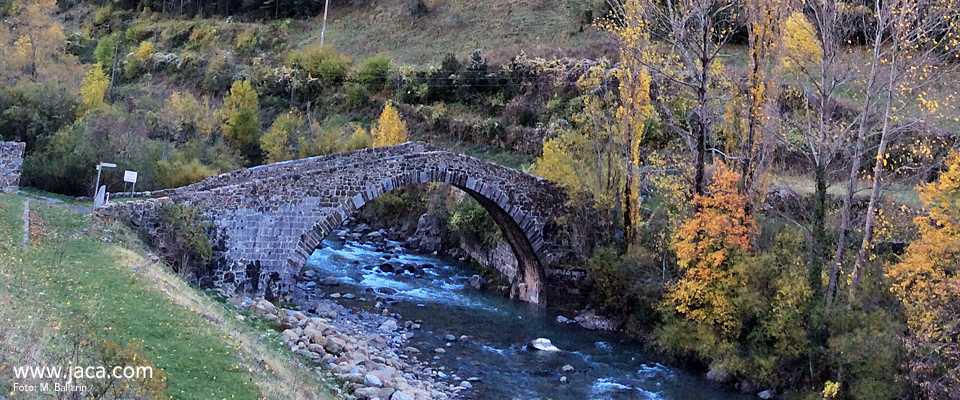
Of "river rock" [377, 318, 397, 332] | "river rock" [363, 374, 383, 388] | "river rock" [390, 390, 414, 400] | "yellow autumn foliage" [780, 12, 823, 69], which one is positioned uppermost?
"yellow autumn foliage" [780, 12, 823, 69]

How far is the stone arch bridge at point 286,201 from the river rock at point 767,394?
11281mm

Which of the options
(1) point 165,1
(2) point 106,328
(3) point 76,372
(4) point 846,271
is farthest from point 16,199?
(1) point 165,1

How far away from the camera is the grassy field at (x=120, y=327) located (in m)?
8.47

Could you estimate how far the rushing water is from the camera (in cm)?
1752

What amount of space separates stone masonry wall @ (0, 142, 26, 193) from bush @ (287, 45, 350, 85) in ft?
115

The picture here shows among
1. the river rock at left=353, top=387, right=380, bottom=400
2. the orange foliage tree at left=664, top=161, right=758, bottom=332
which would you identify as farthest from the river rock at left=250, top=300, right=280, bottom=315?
the orange foliage tree at left=664, top=161, right=758, bottom=332

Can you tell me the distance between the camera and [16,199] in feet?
68.1

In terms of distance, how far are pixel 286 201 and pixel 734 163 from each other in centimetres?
1325

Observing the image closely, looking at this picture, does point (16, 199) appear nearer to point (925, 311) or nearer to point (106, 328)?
point (106, 328)

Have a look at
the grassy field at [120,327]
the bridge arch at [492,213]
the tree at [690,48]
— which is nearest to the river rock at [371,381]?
the grassy field at [120,327]

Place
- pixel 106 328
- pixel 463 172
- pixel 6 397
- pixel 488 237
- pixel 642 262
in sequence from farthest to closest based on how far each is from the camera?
pixel 488 237, pixel 463 172, pixel 642 262, pixel 106 328, pixel 6 397

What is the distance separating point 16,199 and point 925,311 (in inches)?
874

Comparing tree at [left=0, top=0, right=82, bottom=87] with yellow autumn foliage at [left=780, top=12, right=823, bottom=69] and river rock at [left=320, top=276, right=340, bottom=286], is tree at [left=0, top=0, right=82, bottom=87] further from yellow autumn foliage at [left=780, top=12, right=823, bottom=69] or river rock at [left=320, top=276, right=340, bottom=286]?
yellow autumn foliage at [left=780, top=12, right=823, bottom=69]

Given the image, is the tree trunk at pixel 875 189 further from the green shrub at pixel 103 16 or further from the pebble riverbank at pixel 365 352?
the green shrub at pixel 103 16
